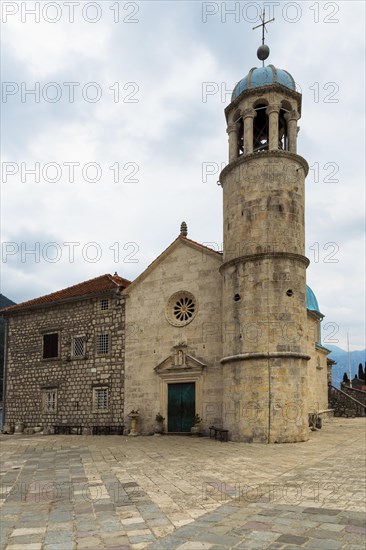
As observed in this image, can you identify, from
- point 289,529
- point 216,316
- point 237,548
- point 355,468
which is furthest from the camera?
point 216,316

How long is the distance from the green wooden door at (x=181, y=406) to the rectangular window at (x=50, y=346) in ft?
24.3

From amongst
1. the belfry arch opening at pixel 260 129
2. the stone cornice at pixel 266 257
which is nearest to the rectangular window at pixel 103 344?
the stone cornice at pixel 266 257

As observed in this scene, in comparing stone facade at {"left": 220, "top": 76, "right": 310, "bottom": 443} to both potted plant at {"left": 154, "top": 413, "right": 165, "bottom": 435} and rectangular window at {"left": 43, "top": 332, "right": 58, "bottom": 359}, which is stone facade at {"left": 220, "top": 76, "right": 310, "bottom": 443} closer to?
potted plant at {"left": 154, "top": 413, "right": 165, "bottom": 435}

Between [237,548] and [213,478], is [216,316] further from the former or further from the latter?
[237,548]

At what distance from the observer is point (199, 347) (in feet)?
70.7

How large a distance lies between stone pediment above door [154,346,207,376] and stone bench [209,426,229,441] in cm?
245

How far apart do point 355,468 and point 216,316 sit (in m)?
10.3

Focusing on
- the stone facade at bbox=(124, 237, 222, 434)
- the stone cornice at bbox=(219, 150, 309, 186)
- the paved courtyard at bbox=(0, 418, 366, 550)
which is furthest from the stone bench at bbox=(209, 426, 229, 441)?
the stone cornice at bbox=(219, 150, 309, 186)

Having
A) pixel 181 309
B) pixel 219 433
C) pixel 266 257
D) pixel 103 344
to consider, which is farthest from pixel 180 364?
pixel 266 257

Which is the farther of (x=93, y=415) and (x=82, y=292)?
(x=82, y=292)

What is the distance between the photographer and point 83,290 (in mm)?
26062

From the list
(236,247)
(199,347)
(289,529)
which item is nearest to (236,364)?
(199,347)

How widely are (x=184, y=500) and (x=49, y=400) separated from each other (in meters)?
18.8

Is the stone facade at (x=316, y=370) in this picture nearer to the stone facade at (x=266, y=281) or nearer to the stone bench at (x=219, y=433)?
the stone facade at (x=266, y=281)
